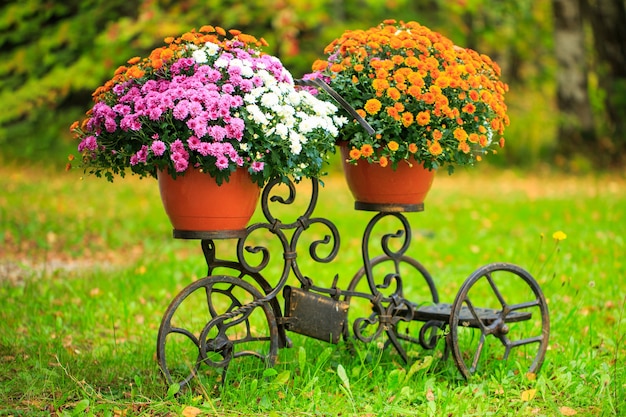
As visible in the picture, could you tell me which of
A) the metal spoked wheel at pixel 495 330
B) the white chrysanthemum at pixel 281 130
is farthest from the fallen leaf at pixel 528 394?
the white chrysanthemum at pixel 281 130

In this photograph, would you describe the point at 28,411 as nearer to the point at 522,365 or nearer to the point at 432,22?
the point at 522,365

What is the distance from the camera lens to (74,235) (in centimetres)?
741

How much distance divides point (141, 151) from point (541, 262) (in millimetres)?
4140

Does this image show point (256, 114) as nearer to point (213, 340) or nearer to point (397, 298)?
point (213, 340)

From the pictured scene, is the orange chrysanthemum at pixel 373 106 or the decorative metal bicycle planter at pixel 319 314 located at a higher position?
the orange chrysanthemum at pixel 373 106

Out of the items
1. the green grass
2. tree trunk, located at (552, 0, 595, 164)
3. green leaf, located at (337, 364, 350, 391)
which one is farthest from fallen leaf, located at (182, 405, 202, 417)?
tree trunk, located at (552, 0, 595, 164)

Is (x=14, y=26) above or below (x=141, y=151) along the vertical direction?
above

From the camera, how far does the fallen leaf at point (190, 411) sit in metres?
3.26

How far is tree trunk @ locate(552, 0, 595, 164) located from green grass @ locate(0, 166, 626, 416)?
3.26 meters

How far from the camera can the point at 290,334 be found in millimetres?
4664

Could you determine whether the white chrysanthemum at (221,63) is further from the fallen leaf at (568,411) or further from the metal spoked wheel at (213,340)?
the fallen leaf at (568,411)

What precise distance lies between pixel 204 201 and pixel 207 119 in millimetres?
347

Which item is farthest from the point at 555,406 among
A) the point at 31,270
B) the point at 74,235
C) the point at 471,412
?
the point at 74,235

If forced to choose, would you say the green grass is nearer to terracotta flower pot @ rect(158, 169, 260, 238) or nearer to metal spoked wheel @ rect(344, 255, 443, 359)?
metal spoked wheel @ rect(344, 255, 443, 359)
